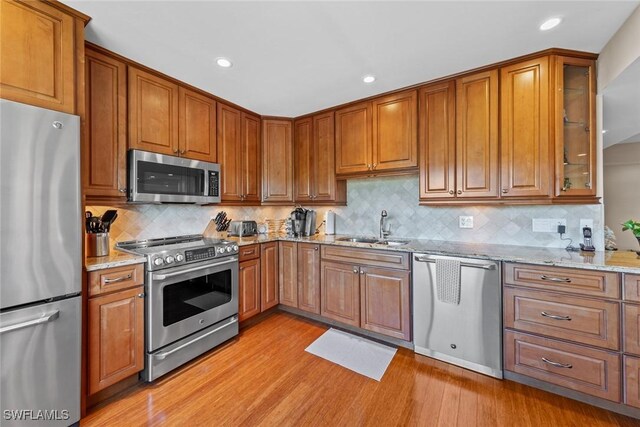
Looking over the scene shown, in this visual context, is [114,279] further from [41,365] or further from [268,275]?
[268,275]

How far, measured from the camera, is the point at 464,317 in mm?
2051

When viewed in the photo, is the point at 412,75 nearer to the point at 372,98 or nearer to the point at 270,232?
the point at 372,98

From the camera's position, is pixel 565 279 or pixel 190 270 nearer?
pixel 565 279

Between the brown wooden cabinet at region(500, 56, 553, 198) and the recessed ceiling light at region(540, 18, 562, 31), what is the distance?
1.16 feet

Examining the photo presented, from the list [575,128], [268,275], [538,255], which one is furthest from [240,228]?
[575,128]

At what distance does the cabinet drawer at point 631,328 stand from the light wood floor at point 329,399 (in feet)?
1.49

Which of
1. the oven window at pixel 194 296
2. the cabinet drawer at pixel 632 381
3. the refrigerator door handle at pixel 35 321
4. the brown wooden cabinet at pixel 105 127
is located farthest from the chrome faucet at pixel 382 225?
the refrigerator door handle at pixel 35 321

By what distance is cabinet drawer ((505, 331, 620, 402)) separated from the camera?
160cm

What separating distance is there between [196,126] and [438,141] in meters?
2.36

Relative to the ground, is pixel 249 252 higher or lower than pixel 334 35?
lower

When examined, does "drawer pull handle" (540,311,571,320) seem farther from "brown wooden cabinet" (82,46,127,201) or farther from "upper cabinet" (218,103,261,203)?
"brown wooden cabinet" (82,46,127,201)

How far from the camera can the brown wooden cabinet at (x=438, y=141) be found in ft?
7.80

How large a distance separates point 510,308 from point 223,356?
2.34 m

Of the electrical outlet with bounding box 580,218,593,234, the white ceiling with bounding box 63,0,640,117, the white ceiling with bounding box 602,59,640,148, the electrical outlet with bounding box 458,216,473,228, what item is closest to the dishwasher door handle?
the electrical outlet with bounding box 458,216,473,228
